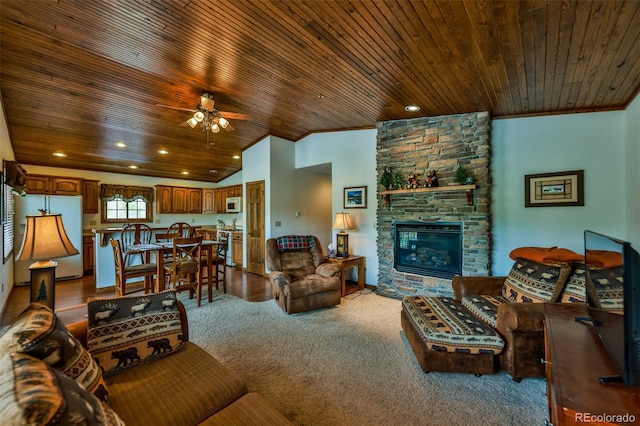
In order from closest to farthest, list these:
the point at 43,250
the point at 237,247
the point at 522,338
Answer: the point at 43,250 < the point at 522,338 < the point at 237,247

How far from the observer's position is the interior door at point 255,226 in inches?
225

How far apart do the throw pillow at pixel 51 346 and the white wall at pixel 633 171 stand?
4.78 metres

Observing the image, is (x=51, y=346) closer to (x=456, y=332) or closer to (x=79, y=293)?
(x=456, y=332)

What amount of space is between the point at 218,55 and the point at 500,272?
449cm

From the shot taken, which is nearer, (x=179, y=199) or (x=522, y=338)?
(x=522, y=338)

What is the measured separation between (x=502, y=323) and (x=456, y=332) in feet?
1.20

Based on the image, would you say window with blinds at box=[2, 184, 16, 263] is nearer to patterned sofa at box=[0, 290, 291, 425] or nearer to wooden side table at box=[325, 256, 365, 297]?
patterned sofa at box=[0, 290, 291, 425]

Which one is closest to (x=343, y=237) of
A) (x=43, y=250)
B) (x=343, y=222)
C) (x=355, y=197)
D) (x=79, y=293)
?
(x=343, y=222)

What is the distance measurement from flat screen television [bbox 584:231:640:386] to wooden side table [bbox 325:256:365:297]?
2.99 m

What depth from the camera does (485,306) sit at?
8.53 feet

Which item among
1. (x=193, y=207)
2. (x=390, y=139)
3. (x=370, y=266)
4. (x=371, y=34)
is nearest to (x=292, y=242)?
(x=370, y=266)

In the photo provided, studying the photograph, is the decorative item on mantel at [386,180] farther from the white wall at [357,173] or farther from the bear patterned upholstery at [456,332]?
the bear patterned upholstery at [456,332]

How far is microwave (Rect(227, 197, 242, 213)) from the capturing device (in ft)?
24.0

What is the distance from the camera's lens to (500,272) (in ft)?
12.8
